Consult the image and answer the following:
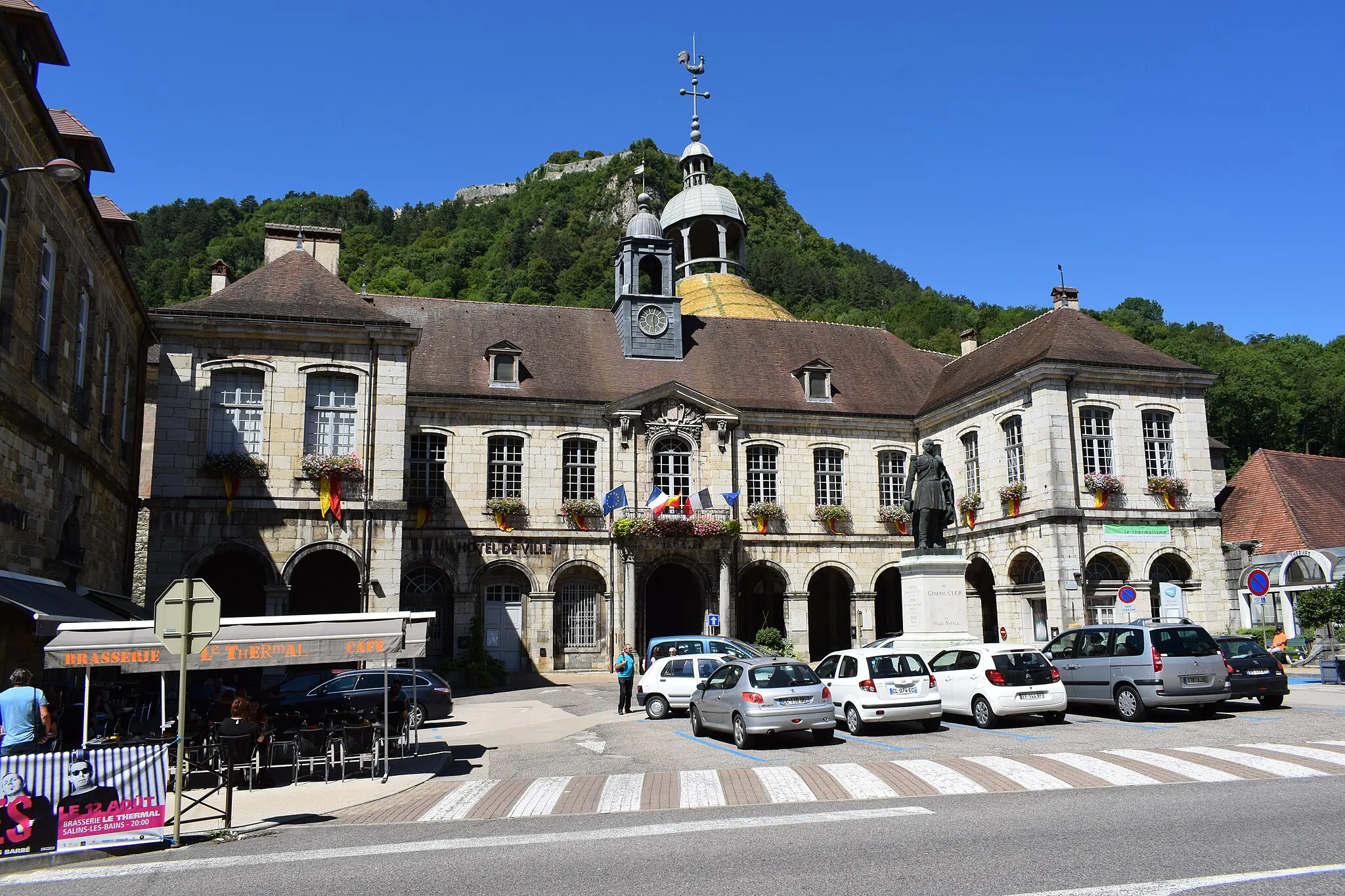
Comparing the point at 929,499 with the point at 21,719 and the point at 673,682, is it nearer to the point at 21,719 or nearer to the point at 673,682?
the point at 673,682

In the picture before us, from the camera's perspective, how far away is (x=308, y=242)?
1200 inches

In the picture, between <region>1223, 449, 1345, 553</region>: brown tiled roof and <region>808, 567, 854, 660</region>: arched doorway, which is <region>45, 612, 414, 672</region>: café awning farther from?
<region>1223, 449, 1345, 553</region>: brown tiled roof

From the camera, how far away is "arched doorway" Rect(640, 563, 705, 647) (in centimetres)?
3206

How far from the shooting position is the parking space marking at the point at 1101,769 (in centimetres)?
Answer: 1049

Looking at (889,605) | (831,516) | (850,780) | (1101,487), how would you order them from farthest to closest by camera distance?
(889,605) → (831,516) → (1101,487) → (850,780)

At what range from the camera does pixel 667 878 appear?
6891 millimetres

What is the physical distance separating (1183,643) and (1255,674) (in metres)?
1.64

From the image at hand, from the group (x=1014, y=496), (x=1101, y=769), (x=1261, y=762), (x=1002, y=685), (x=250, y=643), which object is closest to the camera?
(x=1101, y=769)

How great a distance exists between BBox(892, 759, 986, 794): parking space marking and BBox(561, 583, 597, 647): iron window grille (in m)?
17.4

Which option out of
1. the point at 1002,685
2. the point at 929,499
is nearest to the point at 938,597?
the point at 929,499

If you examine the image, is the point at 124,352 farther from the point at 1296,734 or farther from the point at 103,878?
the point at 1296,734

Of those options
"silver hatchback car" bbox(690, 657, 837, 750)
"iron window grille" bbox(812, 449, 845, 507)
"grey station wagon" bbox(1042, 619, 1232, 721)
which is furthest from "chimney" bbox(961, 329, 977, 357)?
"silver hatchback car" bbox(690, 657, 837, 750)

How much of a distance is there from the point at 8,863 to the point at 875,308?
82.1 meters

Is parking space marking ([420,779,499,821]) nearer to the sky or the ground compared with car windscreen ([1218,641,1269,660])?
nearer to the ground
